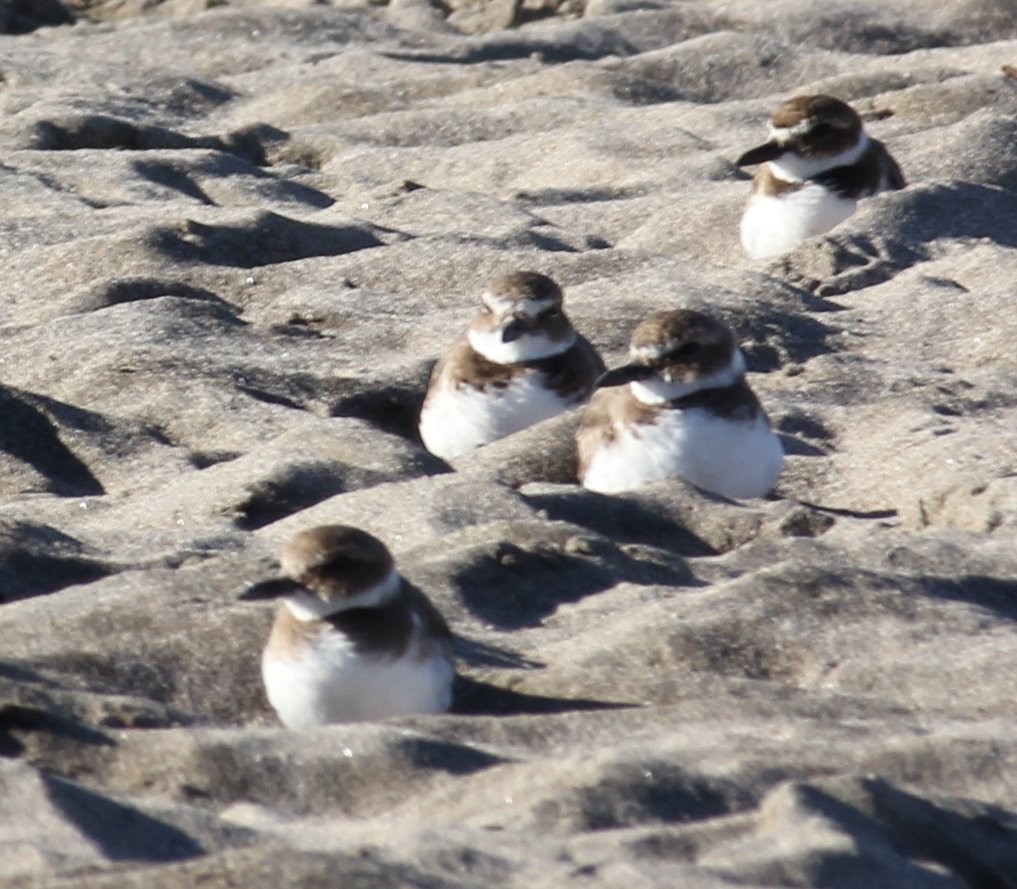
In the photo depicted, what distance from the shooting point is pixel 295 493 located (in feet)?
18.5

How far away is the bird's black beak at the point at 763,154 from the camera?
322 inches

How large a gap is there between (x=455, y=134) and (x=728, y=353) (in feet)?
12.2

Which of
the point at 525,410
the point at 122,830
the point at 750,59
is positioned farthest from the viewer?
the point at 750,59

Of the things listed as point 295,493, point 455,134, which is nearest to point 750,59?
point 455,134

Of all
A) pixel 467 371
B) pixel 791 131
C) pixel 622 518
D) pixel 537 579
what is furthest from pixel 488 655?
pixel 791 131

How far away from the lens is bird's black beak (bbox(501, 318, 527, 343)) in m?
6.40

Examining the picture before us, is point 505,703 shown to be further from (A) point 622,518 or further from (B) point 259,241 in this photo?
(B) point 259,241

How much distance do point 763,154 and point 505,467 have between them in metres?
2.66

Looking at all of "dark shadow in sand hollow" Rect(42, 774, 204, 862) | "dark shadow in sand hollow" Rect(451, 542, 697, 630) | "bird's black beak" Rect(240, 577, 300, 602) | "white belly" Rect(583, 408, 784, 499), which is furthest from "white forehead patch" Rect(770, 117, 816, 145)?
"dark shadow in sand hollow" Rect(42, 774, 204, 862)

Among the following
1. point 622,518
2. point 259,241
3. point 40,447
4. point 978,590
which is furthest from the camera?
point 259,241

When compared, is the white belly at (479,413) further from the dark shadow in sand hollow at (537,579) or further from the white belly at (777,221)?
the white belly at (777,221)

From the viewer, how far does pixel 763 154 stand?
8.20 metres

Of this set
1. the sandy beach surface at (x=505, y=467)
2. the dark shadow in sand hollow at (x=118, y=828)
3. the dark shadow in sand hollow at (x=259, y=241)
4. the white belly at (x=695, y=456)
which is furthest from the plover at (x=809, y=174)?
the dark shadow in sand hollow at (x=118, y=828)

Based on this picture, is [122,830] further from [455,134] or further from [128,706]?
[455,134]
